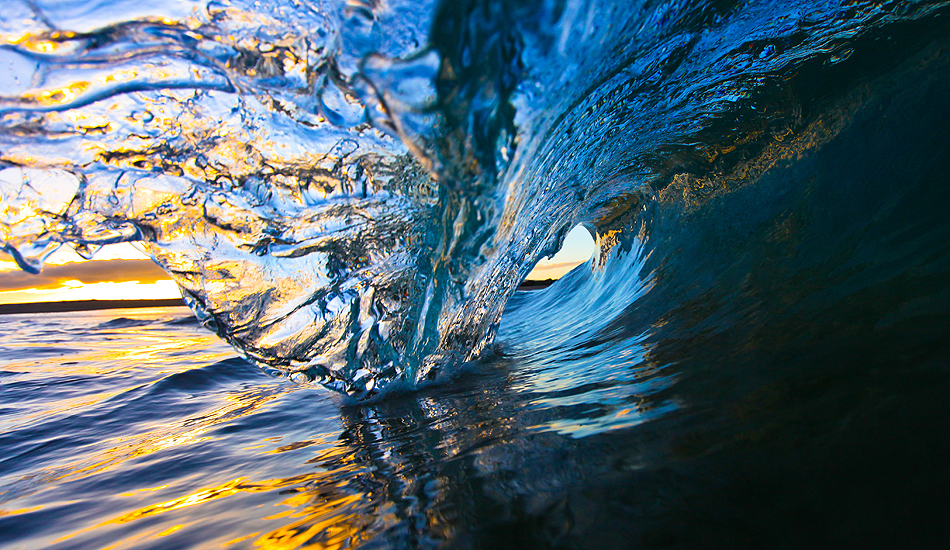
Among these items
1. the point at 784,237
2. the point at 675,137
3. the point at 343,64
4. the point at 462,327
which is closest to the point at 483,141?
the point at 343,64

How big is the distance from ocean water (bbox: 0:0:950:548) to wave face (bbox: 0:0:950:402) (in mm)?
12

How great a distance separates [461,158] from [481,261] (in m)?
0.66

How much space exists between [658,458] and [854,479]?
331 millimetres

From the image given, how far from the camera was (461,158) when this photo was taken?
136 centimetres

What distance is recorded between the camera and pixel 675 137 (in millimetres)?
2785

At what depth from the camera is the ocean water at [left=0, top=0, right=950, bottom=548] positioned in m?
0.94

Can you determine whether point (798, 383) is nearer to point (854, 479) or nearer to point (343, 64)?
point (854, 479)

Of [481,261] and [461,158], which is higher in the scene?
[461,158]

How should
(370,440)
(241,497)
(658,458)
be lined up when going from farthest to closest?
(370,440) → (241,497) → (658,458)

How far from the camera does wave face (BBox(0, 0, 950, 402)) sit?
1.29 metres

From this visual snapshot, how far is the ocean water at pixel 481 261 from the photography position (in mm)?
940

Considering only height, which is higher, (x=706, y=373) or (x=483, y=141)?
(x=483, y=141)

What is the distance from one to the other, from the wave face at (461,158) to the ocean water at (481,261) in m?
0.01

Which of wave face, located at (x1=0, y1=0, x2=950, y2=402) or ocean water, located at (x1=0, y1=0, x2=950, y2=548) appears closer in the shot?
ocean water, located at (x1=0, y1=0, x2=950, y2=548)
